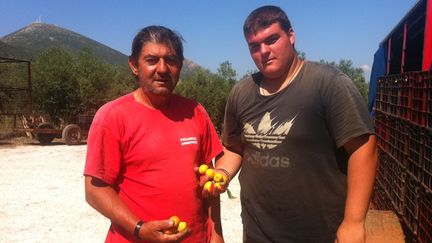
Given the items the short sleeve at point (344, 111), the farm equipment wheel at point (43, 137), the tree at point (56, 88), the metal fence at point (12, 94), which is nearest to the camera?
the short sleeve at point (344, 111)

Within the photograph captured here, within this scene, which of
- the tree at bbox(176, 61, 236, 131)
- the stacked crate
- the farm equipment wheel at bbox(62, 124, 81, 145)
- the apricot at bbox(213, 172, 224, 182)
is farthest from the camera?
the tree at bbox(176, 61, 236, 131)

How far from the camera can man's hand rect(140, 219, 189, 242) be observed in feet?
7.81

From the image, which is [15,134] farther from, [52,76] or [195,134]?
[195,134]

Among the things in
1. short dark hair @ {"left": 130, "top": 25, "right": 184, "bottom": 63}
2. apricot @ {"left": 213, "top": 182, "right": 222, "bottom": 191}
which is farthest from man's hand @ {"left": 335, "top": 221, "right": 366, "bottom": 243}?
short dark hair @ {"left": 130, "top": 25, "right": 184, "bottom": 63}

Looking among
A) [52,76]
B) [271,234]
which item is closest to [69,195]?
[271,234]

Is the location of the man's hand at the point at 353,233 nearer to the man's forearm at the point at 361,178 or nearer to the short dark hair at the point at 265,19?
the man's forearm at the point at 361,178

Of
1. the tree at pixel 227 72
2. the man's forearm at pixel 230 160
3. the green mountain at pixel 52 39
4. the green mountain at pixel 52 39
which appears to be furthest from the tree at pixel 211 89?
the green mountain at pixel 52 39

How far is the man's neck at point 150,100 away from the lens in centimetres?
261

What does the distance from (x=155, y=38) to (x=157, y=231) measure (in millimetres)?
1131

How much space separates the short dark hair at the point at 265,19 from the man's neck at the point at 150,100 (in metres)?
0.66

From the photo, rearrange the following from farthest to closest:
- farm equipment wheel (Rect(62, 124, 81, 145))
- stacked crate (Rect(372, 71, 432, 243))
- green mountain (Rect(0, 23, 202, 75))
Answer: green mountain (Rect(0, 23, 202, 75))
farm equipment wheel (Rect(62, 124, 81, 145))
stacked crate (Rect(372, 71, 432, 243))

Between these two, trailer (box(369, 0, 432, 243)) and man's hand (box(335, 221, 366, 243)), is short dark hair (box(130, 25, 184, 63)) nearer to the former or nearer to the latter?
man's hand (box(335, 221, 366, 243))

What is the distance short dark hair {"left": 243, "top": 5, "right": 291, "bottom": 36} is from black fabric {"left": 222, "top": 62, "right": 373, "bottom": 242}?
306mm

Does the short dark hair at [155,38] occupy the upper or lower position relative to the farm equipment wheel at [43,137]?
upper
